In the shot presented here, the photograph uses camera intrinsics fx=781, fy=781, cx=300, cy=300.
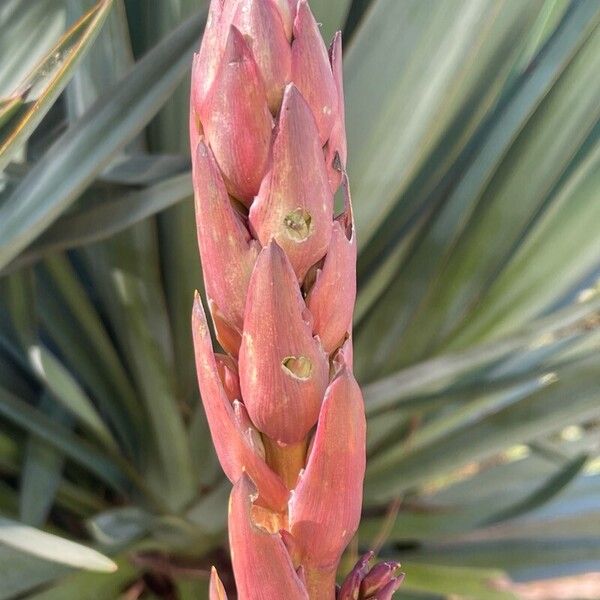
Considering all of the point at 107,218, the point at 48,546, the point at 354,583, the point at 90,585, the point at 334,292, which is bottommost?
the point at 90,585

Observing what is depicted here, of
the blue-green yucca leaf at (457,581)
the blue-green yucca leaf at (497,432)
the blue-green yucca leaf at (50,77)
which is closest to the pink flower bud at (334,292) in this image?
the blue-green yucca leaf at (50,77)

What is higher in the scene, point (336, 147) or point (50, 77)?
point (336, 147)

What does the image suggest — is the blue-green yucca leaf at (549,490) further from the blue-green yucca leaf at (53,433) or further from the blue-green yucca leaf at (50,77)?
the blue-green yucca leaf at (50,77)

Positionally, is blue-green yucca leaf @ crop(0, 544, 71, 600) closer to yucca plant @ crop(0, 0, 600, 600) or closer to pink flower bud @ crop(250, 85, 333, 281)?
yucca plant @ crop(0, 0, 600, 600)

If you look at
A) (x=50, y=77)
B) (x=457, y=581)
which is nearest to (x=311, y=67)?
(x=50, y=77)

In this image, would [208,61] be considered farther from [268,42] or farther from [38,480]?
[38,480]

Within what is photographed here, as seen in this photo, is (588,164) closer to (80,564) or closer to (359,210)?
(359,210)
